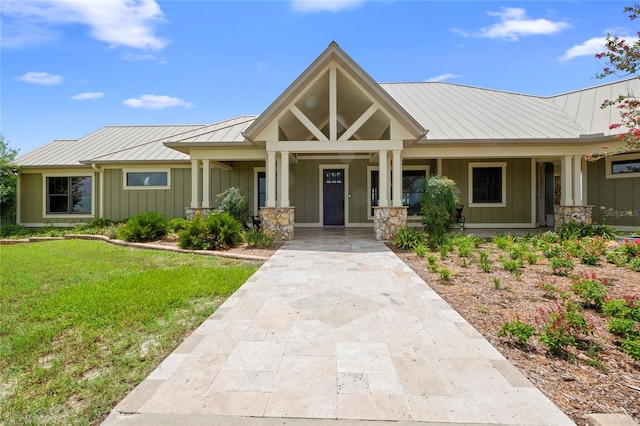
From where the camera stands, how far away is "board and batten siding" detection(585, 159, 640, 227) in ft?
33.0

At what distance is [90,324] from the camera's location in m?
3.28

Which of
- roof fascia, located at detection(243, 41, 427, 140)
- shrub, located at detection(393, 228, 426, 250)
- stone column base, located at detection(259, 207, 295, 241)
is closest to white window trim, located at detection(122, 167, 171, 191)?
roof fascia, located at detection(243, 41, 427, 140)

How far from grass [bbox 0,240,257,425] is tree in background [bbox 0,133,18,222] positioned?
8.91 meters

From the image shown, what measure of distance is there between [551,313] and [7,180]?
17701mm

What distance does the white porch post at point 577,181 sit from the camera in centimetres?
967

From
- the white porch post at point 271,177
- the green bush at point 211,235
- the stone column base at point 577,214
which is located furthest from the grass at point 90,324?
the stone column base at point 577,214

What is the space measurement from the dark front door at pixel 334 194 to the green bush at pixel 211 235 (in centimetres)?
520

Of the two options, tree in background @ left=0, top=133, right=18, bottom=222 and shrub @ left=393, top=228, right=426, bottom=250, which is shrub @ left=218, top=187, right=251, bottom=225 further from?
tree in background @ left=0, top=133, right=18, bottom=222

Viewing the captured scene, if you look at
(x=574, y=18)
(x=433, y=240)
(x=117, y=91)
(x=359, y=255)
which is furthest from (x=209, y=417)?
(x=117, y=91)

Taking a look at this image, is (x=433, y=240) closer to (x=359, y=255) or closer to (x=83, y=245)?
(x=359, y=255)

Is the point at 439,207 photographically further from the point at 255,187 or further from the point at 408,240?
the point at 255,187

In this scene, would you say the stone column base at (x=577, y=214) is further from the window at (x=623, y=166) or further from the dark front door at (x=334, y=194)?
the dark front door at (x=334, y=194)

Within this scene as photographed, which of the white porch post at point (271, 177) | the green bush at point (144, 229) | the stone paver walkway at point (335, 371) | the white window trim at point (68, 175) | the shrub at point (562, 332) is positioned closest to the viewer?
the stone paver walkway at point (335, 371)

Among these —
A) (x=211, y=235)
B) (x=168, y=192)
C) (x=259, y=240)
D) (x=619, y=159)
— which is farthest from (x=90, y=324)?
(x=619, y=159)
